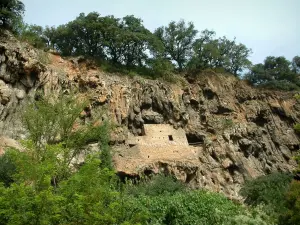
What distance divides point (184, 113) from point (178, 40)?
13.3 metres

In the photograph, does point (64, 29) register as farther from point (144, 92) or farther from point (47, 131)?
point (47, 131)

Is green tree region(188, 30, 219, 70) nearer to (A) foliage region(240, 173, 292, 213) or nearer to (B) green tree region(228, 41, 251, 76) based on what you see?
(B) green tree region(228, 41, 251, 76)

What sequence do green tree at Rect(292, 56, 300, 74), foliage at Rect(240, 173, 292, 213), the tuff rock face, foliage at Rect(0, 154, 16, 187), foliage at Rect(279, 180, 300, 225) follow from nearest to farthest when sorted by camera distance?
foliage at Rect(279, 180, 300, 225), foliage at Rect(0, 154, 16, 187), foliage at Rect(240, 173, 292, 213), the tuff rock face, green tree at Rect(292, 56, 300, 74)

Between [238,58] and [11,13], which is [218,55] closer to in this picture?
[238,58]

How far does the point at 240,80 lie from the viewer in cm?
4997

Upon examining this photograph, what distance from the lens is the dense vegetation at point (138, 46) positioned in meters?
41.8

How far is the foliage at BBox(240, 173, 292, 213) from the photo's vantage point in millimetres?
28881

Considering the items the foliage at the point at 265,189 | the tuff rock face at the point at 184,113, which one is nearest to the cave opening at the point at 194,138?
the tuff rock face at the point at 184,113

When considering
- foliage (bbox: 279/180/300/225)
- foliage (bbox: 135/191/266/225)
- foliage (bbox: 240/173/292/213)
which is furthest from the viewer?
foliage (bbox: 240/173/292/213)

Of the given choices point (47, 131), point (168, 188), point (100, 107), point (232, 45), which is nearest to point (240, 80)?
point (232, 45)

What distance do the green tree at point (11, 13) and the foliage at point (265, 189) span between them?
2602cm

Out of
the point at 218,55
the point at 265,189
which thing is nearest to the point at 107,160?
the point at 265,189

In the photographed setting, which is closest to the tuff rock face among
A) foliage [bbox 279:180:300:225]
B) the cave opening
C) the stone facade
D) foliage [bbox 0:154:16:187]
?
the cave opening

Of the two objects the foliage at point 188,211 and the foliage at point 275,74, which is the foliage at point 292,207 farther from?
the foliage at point 275,74
